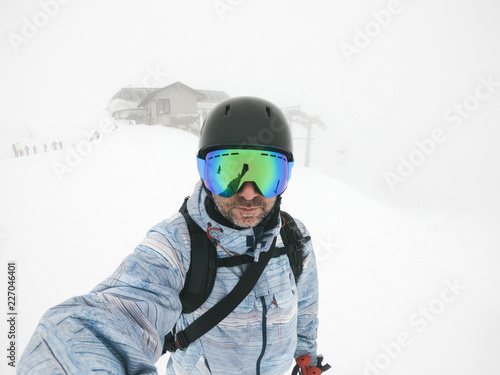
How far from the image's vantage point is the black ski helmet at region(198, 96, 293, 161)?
1.81m

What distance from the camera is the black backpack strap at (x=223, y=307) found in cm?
141

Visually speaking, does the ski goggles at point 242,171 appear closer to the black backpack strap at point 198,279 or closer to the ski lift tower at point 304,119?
the black backpack strap at point 198,279

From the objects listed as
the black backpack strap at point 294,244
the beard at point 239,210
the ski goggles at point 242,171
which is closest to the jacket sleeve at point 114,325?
the beard at point 239,210

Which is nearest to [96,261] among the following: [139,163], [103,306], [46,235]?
[46,235]

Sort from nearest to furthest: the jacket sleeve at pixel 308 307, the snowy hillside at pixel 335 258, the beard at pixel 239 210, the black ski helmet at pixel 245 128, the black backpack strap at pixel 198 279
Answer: the black backpack strap at pixel 198 279 < the beard at pixel 239 210 < the black ski helmet at pixel 245 128 < the jacket sleeve at pixel 308 307 < the snowy hillside at pixel 335 258

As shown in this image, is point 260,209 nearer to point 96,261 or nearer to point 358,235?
point 96,261

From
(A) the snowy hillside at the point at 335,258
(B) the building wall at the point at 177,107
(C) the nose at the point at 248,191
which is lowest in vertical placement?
(A) the snowy hillside at the point at 335,258

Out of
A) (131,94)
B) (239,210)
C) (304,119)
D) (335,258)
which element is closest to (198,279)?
(239,210)

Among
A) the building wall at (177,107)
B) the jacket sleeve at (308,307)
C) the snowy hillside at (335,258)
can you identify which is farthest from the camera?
the building wall at (177,107)

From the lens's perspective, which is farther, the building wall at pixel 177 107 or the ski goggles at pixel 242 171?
the building wall at pixel 177 107

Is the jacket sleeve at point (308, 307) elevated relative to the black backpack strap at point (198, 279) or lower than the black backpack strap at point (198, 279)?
lower

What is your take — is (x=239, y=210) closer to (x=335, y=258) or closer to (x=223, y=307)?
(x=223, y=307)

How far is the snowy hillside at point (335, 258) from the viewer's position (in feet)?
14.0

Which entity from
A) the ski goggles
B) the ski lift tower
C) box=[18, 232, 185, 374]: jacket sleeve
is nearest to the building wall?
the ski lift tower
